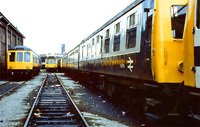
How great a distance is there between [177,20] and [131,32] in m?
2.06

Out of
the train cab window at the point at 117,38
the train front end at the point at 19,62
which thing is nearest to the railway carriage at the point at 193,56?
the train cab window at the point at 117,38

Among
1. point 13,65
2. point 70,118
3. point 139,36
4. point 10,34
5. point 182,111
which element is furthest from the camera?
point 10,34

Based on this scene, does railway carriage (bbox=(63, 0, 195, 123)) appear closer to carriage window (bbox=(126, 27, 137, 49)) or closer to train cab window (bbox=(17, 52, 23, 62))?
carriage window (bbox=(126, 27, 137, 49))

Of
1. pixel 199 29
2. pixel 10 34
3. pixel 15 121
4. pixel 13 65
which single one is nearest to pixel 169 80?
→ pixel 199 29

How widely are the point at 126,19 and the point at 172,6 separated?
2.42 metres

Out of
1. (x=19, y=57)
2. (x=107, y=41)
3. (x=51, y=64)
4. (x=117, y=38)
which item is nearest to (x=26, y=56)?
(x=19, y=57)

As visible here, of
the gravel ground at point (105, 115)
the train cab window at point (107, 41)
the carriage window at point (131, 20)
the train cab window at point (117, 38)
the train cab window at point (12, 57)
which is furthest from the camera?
the train cab window at point (12, 57)

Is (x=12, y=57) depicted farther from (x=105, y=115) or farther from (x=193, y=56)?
(x=193, y=56)

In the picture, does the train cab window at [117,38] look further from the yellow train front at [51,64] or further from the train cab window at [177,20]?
the yellow train front at [51,64]

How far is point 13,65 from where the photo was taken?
21094mm

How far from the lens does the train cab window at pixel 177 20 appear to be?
476 centimetres

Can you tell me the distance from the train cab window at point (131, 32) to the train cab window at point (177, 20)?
1.65 m

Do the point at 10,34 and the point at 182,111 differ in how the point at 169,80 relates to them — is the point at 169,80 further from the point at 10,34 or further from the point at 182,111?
the point at 10,34

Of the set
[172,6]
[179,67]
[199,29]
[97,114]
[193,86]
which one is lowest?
[97,114]
